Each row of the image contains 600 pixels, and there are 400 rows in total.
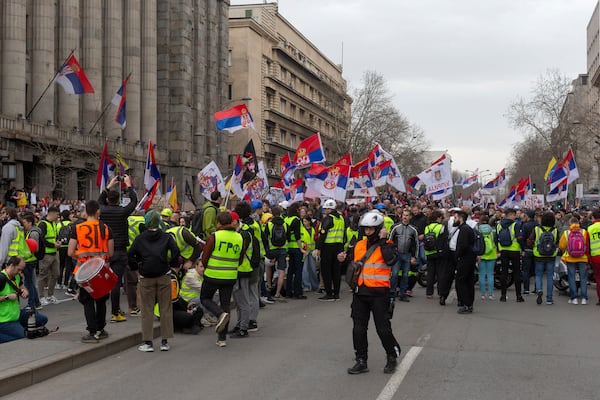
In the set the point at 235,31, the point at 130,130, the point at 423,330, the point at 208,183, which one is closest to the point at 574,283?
the point at 423,330

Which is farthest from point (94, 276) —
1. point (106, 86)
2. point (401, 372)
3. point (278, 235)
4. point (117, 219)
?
point (106, 86)

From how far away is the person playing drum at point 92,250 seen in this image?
897cm

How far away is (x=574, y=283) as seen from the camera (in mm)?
14336

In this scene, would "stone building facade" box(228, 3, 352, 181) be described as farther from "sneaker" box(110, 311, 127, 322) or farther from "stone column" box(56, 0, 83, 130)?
"sneaker" box(110, 311, 127, 322)

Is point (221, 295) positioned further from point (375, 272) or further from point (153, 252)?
point (375, 272)

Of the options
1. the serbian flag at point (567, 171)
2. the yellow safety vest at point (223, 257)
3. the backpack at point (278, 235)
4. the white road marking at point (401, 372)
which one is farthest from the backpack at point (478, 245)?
the serbian flag at point (567, 171)

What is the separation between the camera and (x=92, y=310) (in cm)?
896

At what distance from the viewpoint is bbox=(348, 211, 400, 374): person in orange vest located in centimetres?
787

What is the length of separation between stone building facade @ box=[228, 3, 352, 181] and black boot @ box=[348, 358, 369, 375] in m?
52.9

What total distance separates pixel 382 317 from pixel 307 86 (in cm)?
7972

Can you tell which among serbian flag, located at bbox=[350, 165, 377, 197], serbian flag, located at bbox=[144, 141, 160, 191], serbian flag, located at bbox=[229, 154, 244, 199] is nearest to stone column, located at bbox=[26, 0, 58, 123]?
serbian flag, located at bbox=[350, 165, 377, 197]

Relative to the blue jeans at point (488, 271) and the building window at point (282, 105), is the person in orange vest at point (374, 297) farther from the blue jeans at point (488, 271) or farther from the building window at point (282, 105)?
the building window at point (282, 105)

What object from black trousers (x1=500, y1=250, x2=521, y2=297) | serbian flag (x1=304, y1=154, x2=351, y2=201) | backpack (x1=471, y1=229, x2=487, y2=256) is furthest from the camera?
serbian flag (x1=304, y1=154, x2=351, y2=201)

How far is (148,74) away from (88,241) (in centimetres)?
4037
